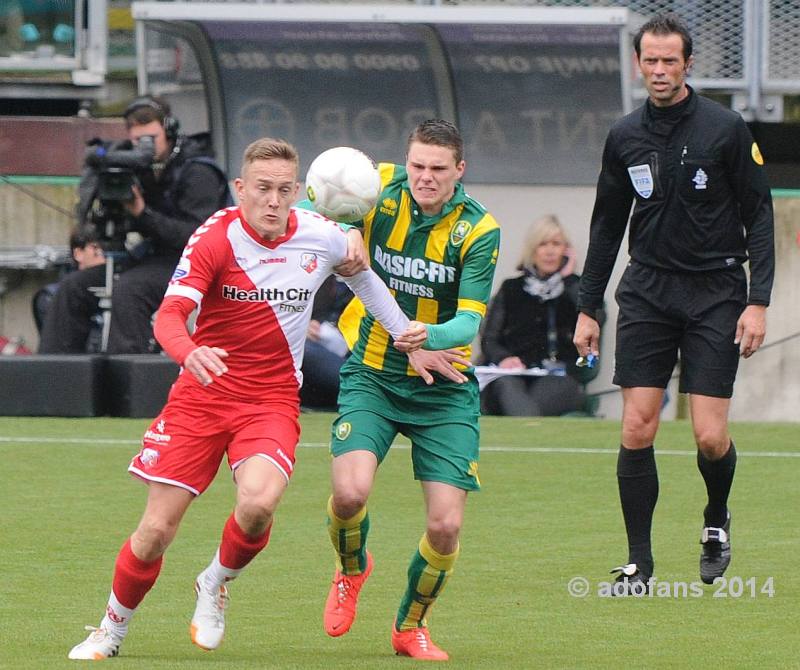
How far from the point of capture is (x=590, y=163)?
14.2 meters

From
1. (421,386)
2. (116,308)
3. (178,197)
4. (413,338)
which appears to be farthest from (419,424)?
(116,308)

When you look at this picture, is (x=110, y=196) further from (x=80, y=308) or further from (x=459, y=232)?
(x=459, y=232)

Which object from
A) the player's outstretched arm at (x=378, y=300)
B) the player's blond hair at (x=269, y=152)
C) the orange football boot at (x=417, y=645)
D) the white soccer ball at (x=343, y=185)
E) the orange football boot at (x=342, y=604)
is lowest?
the orange football boot at (x=417, y=645)

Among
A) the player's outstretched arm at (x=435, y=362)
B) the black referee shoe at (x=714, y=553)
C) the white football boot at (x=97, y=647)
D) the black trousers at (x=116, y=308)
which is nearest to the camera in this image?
the white football boot at (x=97, y=647)

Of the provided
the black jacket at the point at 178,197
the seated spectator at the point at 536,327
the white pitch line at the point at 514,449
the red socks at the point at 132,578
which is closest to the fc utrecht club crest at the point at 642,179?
the red socks at the point at 132,578

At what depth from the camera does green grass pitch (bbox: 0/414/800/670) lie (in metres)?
5.52

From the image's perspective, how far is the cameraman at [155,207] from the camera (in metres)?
11.1

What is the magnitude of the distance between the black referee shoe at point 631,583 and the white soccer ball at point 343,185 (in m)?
1.76

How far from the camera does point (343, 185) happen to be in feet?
18.8

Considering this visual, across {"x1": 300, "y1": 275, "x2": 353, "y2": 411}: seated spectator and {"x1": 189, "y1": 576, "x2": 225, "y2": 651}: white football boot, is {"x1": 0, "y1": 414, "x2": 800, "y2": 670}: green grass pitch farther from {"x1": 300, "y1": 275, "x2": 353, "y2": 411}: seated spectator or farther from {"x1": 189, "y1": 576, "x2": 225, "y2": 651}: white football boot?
{"x1": 300, "y1": 275, "x2": 353, "y2": 411}: seated spectator

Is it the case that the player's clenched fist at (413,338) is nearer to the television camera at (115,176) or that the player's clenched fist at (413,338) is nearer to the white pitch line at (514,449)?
the white pitch line at (514,449)

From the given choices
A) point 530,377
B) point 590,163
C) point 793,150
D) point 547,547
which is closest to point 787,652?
point 547,547

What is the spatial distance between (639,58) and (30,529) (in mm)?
3529

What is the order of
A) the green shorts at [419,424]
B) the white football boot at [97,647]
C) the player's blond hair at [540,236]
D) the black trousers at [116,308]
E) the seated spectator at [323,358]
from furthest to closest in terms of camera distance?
the player's blond hair at [540,236], the seated spectator at [323,358], the black trousers at [116,308], the green shorts at [419,424], the white football boot at [97,647]
